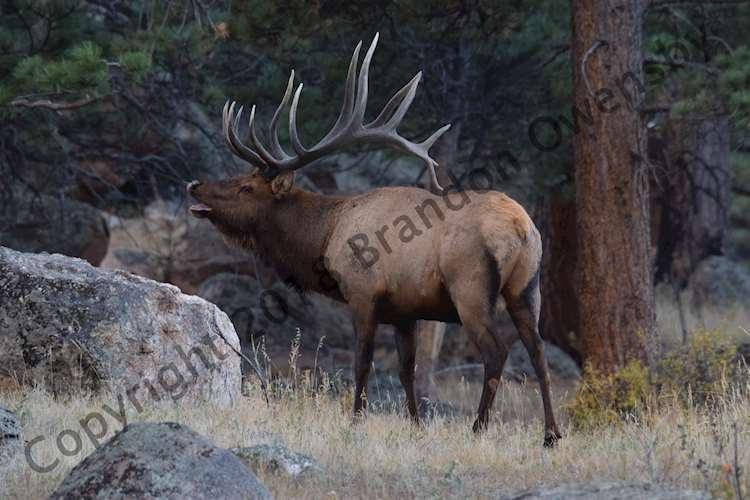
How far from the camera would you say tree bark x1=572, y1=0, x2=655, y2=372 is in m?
10.3

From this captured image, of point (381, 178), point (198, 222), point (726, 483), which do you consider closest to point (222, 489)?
point (726, 483)

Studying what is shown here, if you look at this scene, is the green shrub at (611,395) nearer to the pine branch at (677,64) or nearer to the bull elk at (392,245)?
the bull elk at (392,245)

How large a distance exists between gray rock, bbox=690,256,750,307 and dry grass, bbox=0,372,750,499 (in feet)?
32.2

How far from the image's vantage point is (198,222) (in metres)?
18.0

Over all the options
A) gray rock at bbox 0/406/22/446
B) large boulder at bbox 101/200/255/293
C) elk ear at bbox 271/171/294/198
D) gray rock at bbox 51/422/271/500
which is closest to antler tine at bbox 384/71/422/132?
elk ear at bbox 271/171/294/198

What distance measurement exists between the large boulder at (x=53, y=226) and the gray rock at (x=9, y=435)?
6828 millimetres

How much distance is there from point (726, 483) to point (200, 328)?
4.83 meters

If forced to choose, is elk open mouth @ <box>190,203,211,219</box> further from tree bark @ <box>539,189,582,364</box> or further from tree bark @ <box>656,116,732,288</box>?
tree bark @ <box>656,116,732,288</box>

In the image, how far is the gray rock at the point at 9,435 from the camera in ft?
21.3

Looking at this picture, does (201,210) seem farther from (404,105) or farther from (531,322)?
(531,322)

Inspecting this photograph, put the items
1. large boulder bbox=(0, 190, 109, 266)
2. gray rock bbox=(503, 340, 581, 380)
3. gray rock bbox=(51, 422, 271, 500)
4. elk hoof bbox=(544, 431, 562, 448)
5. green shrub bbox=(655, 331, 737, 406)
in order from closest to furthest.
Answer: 1. gray rock bbox=(51, 422, 271, 500)
2. elk hoof bbox=(544, 431, 562, 448)
3. green shrub bbox=(655, 331, 737, 406)
4. large boulder bbox=(0, 190, 109, 266)
5. gray rock bbox=(503, 340, 581, 380)

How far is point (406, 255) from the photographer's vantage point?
841 centimetres

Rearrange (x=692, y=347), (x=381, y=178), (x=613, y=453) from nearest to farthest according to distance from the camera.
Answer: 1. (x=613, y=453)
2. (x=692, y=347)
3. (x=381, y=178)

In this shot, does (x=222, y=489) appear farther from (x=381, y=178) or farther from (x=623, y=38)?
(x=381, y=178)
